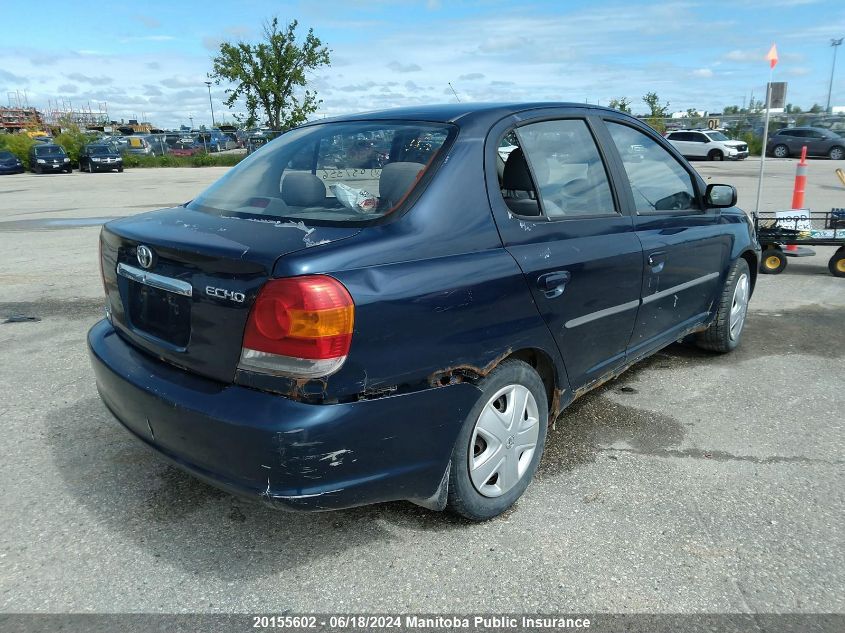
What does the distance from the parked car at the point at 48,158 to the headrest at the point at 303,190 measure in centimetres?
3552

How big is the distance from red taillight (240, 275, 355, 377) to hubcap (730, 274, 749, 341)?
3581 mm

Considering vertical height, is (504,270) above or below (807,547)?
above

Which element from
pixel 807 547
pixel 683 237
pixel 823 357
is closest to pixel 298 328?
pixel 807 547

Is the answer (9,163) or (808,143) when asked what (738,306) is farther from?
(9,163)

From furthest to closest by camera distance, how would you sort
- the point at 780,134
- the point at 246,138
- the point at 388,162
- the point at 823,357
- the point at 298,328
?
1. the point at 246,138
2. the point at 780,134
3. the point at 823,357
4. the point at 388,162
5. the point at 298,328

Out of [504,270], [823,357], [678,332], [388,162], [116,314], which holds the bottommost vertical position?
[823,357]

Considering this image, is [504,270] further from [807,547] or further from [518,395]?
[807,547]

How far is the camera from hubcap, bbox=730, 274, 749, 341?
Result: 4.82 meters

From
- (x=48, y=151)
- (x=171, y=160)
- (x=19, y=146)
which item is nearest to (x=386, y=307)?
(x=48, y=151)

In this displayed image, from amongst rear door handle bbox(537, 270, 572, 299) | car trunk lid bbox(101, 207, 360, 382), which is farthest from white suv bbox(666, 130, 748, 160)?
car trunk lid bbox(101, 207, 360, 382)

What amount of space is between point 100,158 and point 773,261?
32959 millimetres

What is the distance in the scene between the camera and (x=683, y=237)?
3.89 meters

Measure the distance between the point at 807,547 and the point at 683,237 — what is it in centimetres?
187

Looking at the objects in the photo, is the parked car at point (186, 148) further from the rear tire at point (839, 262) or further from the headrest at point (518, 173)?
the headrest at point (518, 173)
